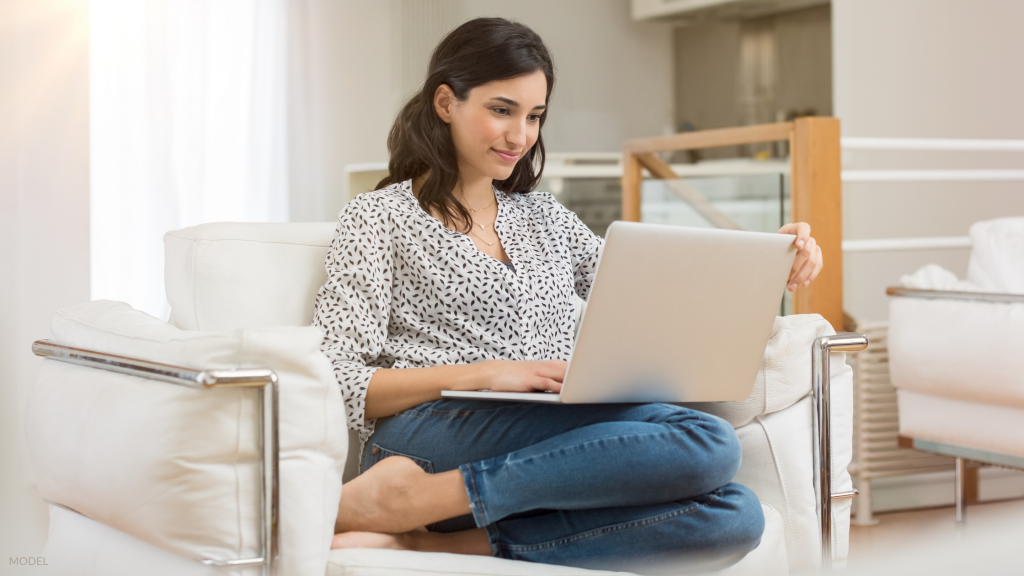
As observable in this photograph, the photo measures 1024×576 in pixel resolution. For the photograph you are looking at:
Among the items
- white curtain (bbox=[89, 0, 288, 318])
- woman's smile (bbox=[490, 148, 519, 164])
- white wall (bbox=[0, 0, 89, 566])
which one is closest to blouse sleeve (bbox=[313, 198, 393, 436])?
woman's smile (bbox=[490, 148, 519, 164])

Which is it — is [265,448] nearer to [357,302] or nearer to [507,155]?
[357,302]

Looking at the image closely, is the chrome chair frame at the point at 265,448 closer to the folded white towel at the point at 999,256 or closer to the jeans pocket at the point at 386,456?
the jeans pocket at the point at 386,456

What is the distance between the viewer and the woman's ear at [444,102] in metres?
1.55

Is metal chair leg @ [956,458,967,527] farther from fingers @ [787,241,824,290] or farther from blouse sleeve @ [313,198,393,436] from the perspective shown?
blouse sleeve @ [313,198,393,436]

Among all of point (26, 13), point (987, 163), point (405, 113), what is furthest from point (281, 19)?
point (987, 163)

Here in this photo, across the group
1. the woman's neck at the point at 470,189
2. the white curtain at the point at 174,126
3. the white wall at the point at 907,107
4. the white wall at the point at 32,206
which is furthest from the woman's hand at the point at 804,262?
the white wall at the point at 907,107

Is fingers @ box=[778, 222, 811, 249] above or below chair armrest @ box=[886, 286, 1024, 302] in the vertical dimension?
above

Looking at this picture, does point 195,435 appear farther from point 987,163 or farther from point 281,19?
point 987,163

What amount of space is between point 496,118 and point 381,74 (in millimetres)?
2899

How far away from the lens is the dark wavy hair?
1492 mm

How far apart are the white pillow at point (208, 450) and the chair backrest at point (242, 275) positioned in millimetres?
276

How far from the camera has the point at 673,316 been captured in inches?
45.2

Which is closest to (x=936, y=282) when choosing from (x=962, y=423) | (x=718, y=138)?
(x=962, y=423)

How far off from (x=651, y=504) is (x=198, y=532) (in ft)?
1.81
